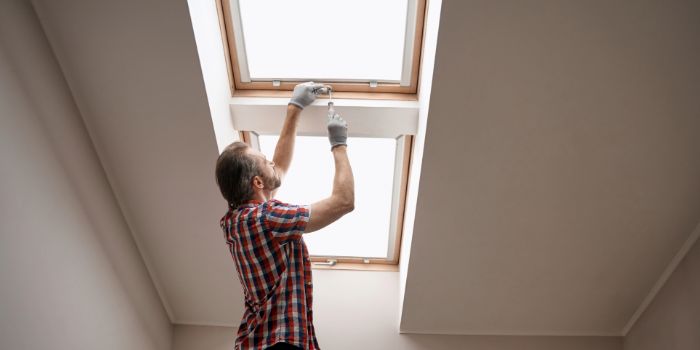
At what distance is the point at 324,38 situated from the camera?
1.92 m

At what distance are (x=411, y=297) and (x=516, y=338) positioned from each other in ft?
2.16

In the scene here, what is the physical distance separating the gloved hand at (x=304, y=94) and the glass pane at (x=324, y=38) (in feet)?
0.45

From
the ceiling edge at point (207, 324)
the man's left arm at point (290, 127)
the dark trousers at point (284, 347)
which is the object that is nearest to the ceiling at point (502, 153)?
the ceiling edge at point (207, 324)

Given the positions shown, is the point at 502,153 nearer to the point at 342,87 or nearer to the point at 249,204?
the point at 342,87

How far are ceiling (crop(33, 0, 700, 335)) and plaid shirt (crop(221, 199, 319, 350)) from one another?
0.54 m

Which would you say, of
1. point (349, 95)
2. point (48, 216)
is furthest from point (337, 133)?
point (48, 216)

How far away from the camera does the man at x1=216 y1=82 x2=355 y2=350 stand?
141 centimetres

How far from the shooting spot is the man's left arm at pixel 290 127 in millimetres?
1843

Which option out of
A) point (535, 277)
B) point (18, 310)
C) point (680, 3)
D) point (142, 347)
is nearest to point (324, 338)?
point (142, 347)

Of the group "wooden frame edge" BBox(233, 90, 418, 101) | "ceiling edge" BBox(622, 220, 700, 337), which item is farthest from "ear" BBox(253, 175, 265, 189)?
"ceiling edge" BBox(622, 220, 700, 337)

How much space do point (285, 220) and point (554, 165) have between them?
1.08m

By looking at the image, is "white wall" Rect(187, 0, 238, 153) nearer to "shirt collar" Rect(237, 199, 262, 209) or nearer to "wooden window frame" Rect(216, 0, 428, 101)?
"wooden window frame" Rect(216, 0, 428, 101)

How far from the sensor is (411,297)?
2365 mm

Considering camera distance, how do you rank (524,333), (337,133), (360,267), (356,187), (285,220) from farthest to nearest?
(360,267) → (524,333) → (356,187) → (337,133) → (285,220)
